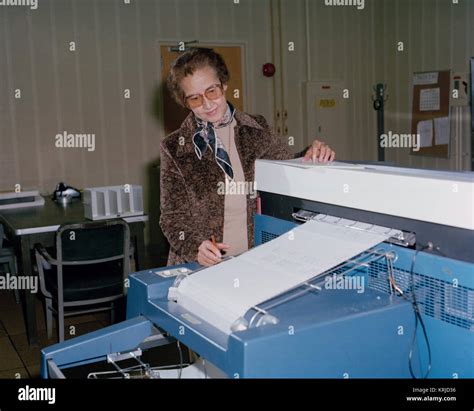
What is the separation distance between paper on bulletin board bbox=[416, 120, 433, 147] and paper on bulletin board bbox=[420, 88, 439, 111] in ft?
0.44

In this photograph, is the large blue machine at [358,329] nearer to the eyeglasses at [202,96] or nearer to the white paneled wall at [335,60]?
the eyeglasses at [202,96]

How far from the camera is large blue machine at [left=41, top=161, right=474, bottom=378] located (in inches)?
37.7

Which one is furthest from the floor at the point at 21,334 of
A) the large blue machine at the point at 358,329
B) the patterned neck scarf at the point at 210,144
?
the large blue machine at the point at 358,329

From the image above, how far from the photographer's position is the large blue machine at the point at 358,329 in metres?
0.96

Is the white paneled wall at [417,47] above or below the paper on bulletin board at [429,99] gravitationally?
above

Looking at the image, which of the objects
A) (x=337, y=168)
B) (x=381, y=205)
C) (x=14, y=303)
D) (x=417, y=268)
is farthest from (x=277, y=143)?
(x=14, y=303)

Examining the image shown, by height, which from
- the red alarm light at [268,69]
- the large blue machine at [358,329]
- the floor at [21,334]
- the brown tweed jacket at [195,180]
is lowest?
the floor at [21,334]

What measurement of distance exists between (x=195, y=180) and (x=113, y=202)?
1927 mm

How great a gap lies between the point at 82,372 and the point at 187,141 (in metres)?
0.90

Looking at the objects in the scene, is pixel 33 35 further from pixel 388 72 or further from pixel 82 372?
pixel 82 372

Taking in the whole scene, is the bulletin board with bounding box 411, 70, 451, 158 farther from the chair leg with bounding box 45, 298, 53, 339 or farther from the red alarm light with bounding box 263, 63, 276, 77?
the chair leg with bounding box 45, 298, 53, 339

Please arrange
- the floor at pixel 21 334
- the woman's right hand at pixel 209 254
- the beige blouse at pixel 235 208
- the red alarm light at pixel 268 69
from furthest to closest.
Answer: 1. the red alarm light at pixel 268 69
2. the floor at pixel 21 334
3. the beige blouse at pixel 235 208
4. the woman's right hand at pixel 209 254

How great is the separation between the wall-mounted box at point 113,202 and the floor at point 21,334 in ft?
2.47

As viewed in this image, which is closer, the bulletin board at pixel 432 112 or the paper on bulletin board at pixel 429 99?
the bulletin board at pixel 432 112
